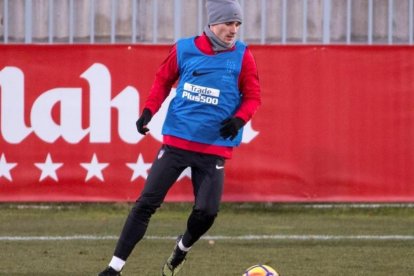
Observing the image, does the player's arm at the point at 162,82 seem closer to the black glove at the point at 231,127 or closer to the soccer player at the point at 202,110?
the soccer player at the point at 202,110

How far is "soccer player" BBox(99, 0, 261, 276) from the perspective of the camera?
27.9ft

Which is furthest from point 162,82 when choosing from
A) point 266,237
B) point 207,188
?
point 266,237

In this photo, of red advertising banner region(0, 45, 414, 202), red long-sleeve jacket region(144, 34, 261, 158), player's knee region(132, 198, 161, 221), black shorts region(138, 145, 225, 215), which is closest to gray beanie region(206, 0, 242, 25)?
red long-sleeve jacket region(144, 34, 261, 158)

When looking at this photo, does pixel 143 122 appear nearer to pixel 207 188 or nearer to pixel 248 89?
pixel 207 188

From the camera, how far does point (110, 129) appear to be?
14.1 m

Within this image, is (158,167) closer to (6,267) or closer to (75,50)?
(6,267)

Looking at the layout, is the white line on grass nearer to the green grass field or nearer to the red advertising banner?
the green grass field

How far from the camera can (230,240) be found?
1205 centimetres

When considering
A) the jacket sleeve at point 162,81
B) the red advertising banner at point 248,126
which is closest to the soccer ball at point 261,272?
the jacket sleeve at point 162,81

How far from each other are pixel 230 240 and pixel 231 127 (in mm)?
3807

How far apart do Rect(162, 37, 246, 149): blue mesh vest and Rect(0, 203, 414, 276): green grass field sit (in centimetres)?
149

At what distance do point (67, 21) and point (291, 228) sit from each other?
3.85m

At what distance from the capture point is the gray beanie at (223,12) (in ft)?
27.9

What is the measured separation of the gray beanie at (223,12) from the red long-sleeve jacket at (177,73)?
0.15m
